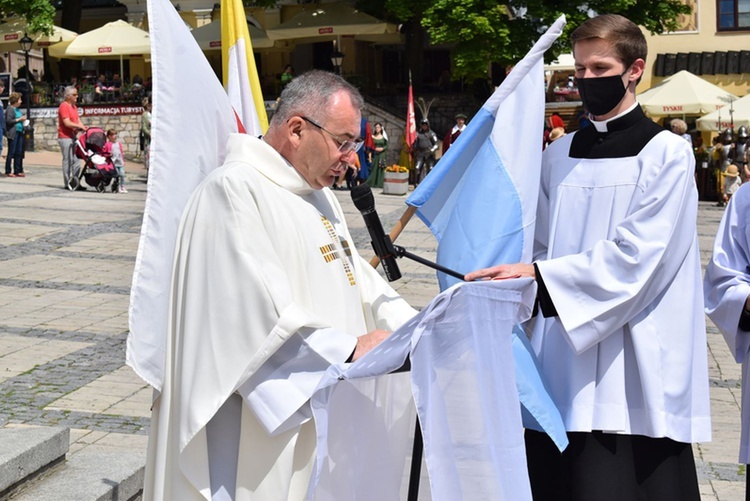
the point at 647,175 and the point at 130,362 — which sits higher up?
the point at 647,175

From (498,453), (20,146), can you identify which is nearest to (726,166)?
(20,146)

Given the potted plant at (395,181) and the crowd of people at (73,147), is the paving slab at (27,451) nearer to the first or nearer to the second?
the crowd of people at (73,147)

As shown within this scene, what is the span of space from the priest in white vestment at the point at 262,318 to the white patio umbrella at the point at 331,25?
27823mm

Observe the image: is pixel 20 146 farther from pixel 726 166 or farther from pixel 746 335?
pixel 746 335

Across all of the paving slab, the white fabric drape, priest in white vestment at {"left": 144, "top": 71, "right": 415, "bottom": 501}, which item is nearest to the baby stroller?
the paving slab

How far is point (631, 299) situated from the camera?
3307mm

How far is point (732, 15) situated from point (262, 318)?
3699 centimetres

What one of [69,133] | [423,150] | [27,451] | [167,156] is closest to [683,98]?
[423,150]

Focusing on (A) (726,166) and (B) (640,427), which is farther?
(A) (726,166)

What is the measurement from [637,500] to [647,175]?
39.2 inches

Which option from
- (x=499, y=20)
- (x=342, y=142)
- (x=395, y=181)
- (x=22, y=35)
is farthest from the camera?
(x=22, y=35)

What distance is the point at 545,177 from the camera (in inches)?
149

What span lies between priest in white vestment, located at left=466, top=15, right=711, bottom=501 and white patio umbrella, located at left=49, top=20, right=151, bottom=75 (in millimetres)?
27101

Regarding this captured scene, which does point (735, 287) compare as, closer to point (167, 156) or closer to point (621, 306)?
point (621, 306)
